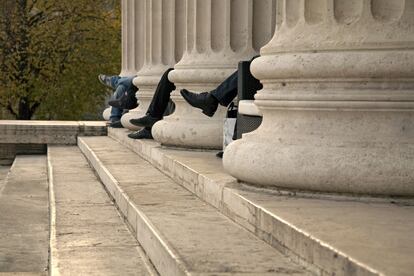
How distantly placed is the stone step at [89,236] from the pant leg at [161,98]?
2.69 m

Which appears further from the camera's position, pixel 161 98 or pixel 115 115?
pixel 115 115

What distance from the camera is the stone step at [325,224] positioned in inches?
185

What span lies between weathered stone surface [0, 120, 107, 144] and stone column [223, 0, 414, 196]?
49.1ft

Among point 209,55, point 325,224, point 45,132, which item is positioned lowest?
point 45,132

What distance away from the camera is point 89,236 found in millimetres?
7613

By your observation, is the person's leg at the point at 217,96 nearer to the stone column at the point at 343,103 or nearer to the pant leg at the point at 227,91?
the pant leg at the point at 227,91

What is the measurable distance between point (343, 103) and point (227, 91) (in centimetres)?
342

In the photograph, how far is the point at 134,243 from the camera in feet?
24.1

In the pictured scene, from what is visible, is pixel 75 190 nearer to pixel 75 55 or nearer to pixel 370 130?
pixel 370 130

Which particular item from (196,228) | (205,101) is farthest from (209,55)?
(196,228)

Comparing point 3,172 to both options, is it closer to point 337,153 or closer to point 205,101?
point 205,101

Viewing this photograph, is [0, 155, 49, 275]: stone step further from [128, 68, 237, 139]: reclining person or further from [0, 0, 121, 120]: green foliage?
[0, 0, 121, 120]: green foliage

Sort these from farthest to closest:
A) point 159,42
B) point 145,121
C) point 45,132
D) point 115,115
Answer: point 115,115, point 45,132, point 159,42, point 145,121

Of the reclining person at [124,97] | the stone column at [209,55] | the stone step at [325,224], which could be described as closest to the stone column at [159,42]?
the reclining person at [124,97]
